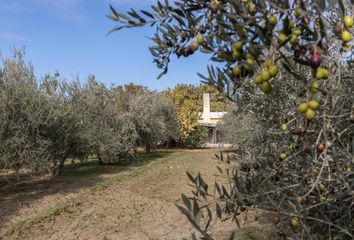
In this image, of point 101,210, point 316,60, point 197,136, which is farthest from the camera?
point 197,136

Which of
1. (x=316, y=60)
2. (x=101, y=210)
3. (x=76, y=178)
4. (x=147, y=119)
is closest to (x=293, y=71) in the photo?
(x=316, y=60)

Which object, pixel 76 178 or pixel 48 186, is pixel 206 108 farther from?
pixel 48 186

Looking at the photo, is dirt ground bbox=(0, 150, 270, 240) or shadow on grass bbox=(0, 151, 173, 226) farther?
shadow on grass bbox=(0, 151, 173, 226)

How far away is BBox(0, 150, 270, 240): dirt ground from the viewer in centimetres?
863

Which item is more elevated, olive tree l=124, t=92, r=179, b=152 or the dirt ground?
olive tree l=124, t=92, r=179, b=152

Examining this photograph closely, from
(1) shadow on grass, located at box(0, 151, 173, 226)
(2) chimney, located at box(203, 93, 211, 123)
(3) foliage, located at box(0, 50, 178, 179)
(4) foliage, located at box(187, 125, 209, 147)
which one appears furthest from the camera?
(2) chimney, located at box(203, 93, 211, 123)

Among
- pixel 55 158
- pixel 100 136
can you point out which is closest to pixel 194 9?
pixel 55 158

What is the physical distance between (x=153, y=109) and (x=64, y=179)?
1340cm

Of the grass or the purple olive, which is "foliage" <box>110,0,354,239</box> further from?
the grass

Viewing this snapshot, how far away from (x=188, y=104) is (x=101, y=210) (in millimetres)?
34344

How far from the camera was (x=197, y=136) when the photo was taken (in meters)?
42.3

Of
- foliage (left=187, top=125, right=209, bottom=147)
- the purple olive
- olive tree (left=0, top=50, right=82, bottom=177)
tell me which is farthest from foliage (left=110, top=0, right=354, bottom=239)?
foliage (left=187, top=125, right=209, bottom=147)

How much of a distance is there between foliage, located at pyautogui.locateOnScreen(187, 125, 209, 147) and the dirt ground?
2455 centimetres

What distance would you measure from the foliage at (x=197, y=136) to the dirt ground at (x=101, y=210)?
2455 cm
